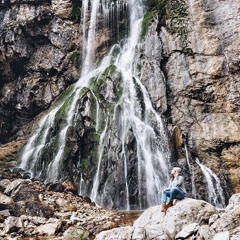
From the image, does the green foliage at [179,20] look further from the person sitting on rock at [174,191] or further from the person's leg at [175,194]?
the person's leg at [175,194]

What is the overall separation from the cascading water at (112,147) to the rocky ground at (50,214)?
1962mm

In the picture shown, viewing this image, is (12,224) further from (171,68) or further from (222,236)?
(171,68)

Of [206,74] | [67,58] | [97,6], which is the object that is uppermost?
[97,6]

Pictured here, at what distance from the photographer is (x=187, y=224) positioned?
921 cm

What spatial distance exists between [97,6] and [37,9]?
6725 millimetres

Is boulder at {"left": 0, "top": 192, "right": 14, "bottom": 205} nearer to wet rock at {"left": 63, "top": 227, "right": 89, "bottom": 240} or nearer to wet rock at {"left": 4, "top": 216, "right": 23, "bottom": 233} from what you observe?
wet rock at {"left": 4, "top": 216, "right": 23, "bottom": 233}

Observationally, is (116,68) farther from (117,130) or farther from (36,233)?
(36,233)

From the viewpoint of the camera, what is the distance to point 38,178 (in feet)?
75.1

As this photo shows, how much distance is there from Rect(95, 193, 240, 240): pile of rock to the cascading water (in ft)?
33.0

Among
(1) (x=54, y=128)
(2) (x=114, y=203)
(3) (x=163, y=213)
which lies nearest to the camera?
(3) (x=163, y=213)

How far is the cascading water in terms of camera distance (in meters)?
20.4

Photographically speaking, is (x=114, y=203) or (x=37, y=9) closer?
(x=114, y=203)

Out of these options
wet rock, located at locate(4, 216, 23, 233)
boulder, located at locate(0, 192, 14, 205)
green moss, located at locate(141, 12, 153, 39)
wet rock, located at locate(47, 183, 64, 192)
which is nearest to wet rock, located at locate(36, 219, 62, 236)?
wet rock, located at locate(4, 216, 23, 233)

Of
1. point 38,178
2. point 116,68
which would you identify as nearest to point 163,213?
point 38,178
